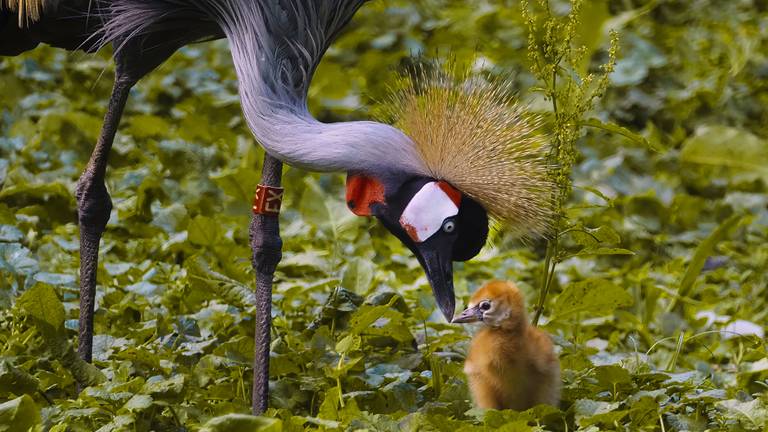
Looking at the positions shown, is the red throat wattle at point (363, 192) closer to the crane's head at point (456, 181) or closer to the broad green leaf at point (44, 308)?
the crane's head at point (456, 181)

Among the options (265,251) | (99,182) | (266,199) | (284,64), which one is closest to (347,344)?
(265,251)

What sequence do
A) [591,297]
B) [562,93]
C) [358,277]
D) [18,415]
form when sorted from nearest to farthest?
[18,415]
[562,93]
[591,297]
[358,277]

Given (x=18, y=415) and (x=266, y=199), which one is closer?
(x=18, y=415)

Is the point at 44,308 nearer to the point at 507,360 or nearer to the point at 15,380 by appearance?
the point at 15,380

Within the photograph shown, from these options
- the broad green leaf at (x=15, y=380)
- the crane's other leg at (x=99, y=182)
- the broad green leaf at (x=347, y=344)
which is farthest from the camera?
the crane's other leg at (x=99, y=182)

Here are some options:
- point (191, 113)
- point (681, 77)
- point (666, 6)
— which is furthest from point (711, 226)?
point (666, 6)

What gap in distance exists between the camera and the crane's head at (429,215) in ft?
9.51

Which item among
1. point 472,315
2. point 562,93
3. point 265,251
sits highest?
point 562,93

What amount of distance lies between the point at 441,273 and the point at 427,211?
0.15 meters

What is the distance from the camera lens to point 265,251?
3.16 metres

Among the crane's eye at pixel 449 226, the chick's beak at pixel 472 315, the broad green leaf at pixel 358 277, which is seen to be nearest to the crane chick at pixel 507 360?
the chick's beak at pixel 472 315

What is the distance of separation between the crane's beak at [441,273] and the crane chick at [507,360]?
26 cm

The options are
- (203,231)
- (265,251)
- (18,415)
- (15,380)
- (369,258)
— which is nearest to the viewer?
(18,415)

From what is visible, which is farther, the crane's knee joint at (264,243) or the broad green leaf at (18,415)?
the crane's knee joint at (264,243)
